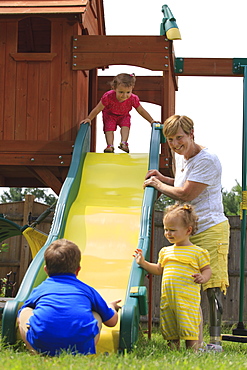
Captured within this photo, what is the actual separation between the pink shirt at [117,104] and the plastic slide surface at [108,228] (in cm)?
49

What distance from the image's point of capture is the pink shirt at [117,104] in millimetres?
6582

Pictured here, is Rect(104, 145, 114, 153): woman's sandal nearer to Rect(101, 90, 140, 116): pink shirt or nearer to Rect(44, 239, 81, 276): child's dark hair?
Rect(101, 90, 140, 116): pink shirt

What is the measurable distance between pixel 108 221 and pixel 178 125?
52.8 inches

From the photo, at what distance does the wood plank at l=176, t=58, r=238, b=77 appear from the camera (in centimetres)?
755

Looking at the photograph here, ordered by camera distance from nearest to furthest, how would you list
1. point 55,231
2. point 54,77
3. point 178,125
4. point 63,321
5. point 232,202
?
point 63,321
point 178,125
point 55,231
point 54,77
point 232,202

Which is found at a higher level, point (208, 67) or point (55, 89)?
point (208, 67)

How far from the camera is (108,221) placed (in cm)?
527

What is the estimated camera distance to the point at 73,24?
6.71m

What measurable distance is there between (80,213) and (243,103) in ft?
7.31

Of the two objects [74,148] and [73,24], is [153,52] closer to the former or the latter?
[73,24]

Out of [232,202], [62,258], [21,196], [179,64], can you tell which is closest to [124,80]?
[179,64]

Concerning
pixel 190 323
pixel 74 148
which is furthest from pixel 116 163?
pixel 190 323

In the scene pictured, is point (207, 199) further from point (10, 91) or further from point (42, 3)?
point (42, 3)

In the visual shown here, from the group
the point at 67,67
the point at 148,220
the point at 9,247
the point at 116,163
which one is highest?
the point at 67,67
